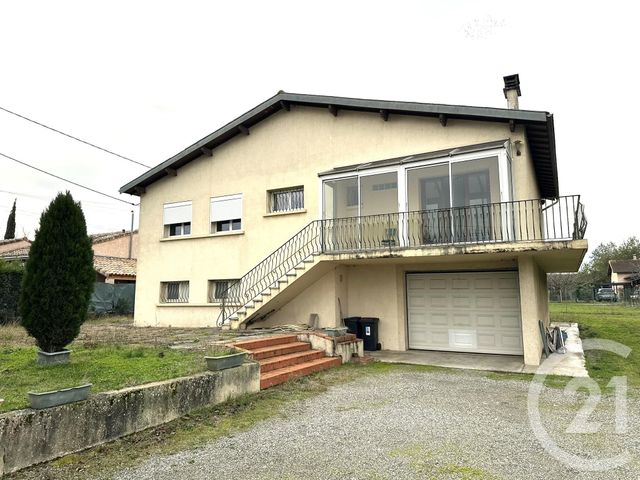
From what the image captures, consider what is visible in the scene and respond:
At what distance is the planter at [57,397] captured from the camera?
394 centimetres

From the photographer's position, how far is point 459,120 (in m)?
10.8

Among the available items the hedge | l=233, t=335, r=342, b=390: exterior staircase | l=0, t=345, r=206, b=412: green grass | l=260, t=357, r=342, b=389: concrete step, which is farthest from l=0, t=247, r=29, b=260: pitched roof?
l=260, t=357, r=342, b=389: concrete step

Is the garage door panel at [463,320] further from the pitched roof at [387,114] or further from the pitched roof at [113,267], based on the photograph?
the pitched roof at [113,267]

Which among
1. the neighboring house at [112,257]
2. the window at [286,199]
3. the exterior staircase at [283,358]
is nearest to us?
the exterior staircase at [283,358]

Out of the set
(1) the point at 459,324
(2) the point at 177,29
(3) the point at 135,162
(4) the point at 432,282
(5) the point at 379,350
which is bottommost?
(5) the point at 379,350

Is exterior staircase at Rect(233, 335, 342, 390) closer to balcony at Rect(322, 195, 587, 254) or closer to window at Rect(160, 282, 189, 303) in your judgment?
balcony at Rect(322, 195, 587, 254)

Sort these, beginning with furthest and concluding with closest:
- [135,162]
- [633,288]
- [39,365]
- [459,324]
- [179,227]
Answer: [633,288]
[135,162]
[179,227]
[459,324]
[39,365]

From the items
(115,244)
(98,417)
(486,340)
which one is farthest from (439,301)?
(115,244)

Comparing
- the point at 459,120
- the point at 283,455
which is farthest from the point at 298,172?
the point at 283,455

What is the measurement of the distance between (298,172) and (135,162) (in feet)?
29.4

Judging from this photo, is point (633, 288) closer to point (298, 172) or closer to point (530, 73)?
point (530, 73)

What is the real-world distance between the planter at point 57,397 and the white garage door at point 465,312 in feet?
30.3

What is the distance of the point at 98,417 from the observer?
4328 mm
